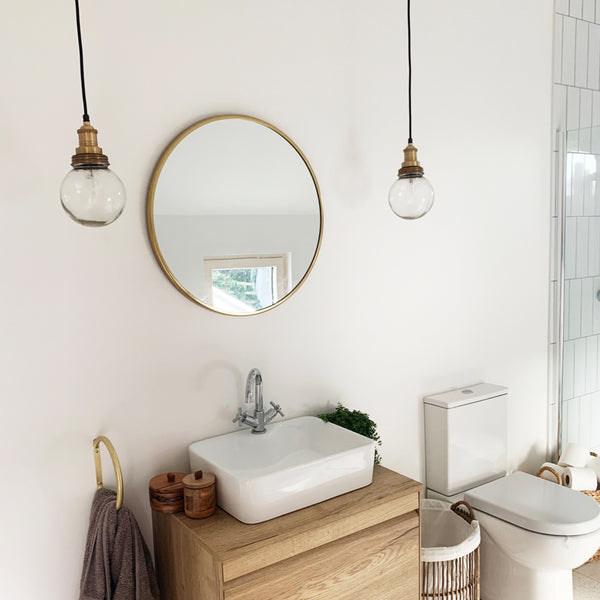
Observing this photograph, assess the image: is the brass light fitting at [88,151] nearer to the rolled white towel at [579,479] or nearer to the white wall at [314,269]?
the white wall at [314,269]

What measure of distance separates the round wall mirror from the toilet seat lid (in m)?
1.11

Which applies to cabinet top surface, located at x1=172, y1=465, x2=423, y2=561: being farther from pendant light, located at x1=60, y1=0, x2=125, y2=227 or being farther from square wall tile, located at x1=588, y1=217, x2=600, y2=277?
square wall tile, located at x1=588, y1=217, x2=600, y2=277

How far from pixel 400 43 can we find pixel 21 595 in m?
2.16

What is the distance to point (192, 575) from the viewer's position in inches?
63.1

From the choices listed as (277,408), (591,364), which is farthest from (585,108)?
(277,408)

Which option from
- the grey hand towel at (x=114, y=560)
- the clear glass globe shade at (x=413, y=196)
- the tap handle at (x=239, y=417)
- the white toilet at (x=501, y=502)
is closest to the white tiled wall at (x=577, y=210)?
the white toilet at (x=501, y=502)

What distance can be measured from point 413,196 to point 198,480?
105 centimetres

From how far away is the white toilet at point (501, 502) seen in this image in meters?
2.09

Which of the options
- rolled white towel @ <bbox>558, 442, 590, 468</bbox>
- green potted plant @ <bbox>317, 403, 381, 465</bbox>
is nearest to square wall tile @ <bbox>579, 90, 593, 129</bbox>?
rolled white towel @ <bbox>558, 442, 590, 468</bbox>

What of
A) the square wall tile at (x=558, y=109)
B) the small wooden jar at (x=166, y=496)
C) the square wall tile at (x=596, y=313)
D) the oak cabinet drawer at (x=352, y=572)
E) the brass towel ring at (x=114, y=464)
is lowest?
the oak cabinet drawer at (x=352, y=572)

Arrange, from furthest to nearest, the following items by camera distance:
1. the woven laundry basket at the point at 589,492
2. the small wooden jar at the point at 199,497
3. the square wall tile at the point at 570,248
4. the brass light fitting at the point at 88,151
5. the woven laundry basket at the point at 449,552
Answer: the square wall tile at the point at 570,248 < the woven laundry basket at the point at 589,492 < the woven laundry basket at the point at 449,552 < the small wooden jar at the point at 199,497 < the brass light fitting at the point at 88,151

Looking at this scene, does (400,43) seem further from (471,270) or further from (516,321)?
(516,321)

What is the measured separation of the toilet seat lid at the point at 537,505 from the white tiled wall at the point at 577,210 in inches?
25.8

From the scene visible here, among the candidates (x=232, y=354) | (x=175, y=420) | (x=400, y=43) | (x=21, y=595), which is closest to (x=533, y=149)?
(x=400, y=43)
